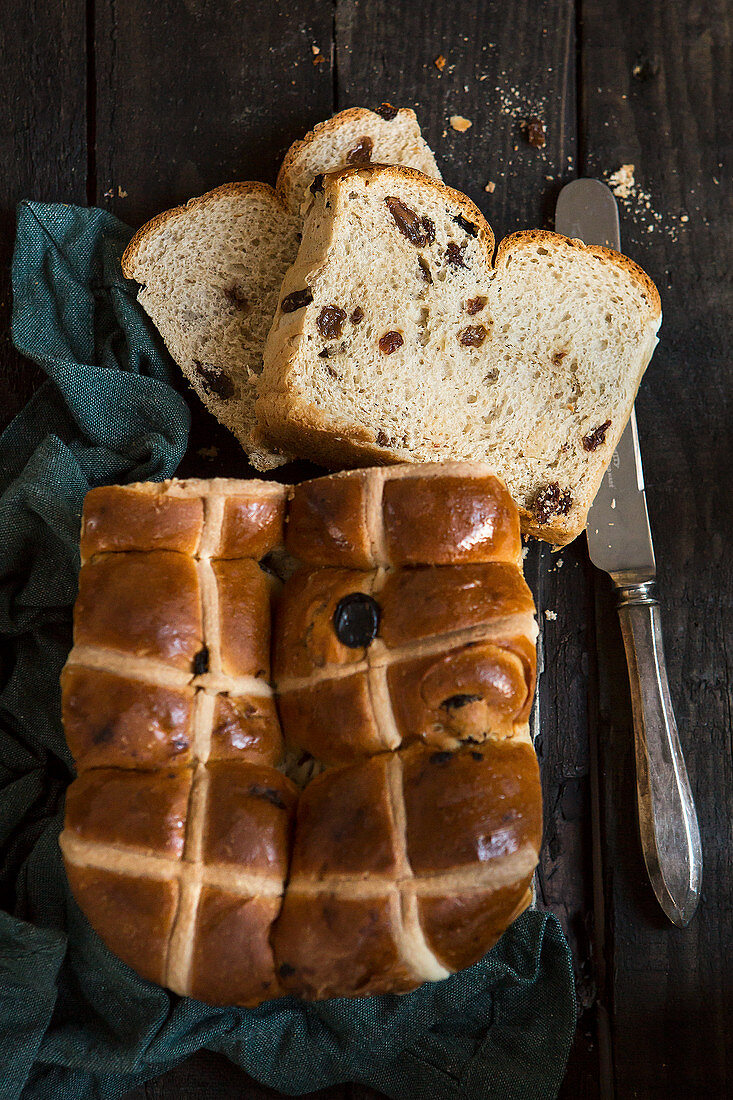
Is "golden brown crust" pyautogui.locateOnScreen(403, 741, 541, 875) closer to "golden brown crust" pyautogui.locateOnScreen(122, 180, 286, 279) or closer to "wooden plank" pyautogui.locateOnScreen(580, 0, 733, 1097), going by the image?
"wooden plank" pyautogui.locateOnScreen(580, 0, 733, 1097)

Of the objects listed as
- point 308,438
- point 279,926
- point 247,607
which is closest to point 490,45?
point 308,438

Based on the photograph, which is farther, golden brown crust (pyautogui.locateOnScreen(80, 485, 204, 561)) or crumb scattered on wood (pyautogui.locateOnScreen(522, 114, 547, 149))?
crumb scattered on wood (pyautogui.locateOnScreen(522, 114, 547, 149))

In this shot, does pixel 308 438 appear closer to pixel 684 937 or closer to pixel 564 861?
pixel 564 861

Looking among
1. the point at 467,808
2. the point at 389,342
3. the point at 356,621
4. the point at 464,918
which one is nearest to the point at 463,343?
the point at 389,342

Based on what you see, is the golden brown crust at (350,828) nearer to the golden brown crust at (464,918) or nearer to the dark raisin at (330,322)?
the golden brown crust at (464,918)

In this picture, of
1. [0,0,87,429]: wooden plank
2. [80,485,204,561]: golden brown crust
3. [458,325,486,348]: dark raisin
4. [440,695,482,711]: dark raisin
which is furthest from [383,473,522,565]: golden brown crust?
[0,0,87,429]: wooden plank

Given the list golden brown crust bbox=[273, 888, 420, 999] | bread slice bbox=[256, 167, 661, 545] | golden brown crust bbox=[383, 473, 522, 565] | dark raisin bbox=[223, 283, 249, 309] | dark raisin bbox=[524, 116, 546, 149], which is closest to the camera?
golden brown crust bbox=[273, 888, 420, 999]

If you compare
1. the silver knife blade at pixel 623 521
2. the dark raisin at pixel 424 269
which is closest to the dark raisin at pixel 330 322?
the dark raisin at pixel 424 269
